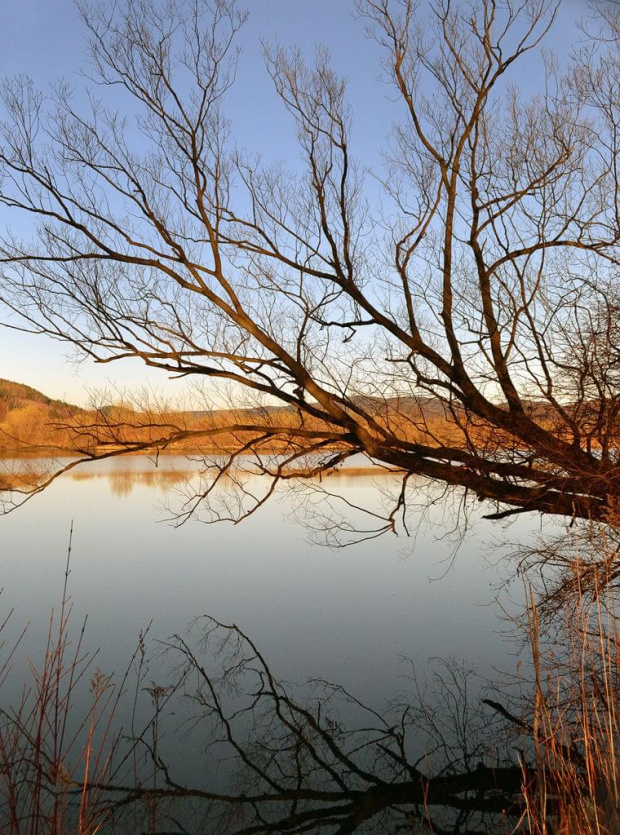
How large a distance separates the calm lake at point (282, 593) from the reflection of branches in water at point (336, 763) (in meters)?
0.20

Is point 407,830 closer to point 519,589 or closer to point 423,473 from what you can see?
point 423,473

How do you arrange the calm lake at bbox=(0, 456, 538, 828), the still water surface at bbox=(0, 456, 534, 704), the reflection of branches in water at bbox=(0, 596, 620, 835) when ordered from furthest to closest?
the still water surface at bbox=(0, 456, 534, 704) < the calm lake at bbox=(0, 456, 538, 828) < the reflection of branches in water at bbox=(0, 596, 620, 835)

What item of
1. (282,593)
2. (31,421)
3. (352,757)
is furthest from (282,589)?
(31,421)

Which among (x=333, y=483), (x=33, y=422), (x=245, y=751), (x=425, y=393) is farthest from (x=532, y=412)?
(x=33, y=422)

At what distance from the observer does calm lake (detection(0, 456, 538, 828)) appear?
4809 millimetres

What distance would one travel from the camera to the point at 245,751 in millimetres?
3637

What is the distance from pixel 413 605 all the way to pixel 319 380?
6.89 ft

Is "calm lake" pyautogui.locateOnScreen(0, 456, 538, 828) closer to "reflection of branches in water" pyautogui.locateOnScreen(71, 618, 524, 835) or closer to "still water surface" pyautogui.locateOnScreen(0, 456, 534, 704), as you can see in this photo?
"still water surface" pyautogui.locateOnScreen(0, 456, 534, 704)

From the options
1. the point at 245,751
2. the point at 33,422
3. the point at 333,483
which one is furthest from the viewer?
the point at 33,422

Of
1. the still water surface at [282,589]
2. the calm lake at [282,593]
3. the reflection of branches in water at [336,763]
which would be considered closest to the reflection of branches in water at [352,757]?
the reflection of branches in water at [336,763]

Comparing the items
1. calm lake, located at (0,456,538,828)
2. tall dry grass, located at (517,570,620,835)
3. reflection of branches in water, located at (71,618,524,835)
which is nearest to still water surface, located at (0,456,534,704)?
Answer: calm lake, located at (0,456,538,828)

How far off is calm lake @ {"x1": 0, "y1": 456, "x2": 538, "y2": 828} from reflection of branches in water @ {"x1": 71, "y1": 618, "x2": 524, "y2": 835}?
202 mm

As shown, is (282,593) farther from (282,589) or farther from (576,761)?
(576,761)

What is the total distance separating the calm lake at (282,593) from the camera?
4.81 m
